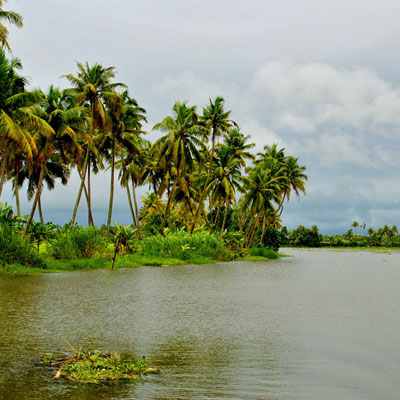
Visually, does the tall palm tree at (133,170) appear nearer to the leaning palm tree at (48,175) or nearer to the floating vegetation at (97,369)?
the leaning palm tree at (48,175)

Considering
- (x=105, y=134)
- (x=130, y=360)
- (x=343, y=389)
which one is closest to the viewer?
(x=343, y=389)

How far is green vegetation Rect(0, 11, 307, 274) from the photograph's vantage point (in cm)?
2134

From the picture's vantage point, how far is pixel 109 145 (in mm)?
37812

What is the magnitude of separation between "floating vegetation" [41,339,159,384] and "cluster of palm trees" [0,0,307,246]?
1667 cm

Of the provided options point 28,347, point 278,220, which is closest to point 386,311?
point 28,347

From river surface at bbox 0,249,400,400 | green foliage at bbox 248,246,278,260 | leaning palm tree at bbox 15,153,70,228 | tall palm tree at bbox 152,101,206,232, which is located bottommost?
river surface at bbox 0,249,400,400

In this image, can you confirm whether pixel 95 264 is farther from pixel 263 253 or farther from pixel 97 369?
pixel 263 253

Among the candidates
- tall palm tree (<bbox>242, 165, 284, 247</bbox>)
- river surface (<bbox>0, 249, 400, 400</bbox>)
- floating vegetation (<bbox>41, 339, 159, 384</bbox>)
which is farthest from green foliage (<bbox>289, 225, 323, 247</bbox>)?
floating vegetation (<bbox>41, 339, 159, 384</bbox>)

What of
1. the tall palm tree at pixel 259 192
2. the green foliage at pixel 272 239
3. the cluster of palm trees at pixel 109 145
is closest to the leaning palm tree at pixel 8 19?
the cluster of palm trees at pixel 109 145

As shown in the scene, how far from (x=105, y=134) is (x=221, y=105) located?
1159 cm

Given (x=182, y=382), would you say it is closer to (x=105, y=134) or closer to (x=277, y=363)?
(x=277, y=363)

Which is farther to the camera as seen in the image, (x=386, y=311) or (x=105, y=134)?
(x=105, y=134)

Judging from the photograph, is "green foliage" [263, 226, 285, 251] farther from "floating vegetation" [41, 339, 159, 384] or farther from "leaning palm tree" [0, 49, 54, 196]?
"floating vegetation" [41, 339, 159, 384]

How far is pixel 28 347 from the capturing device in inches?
265
